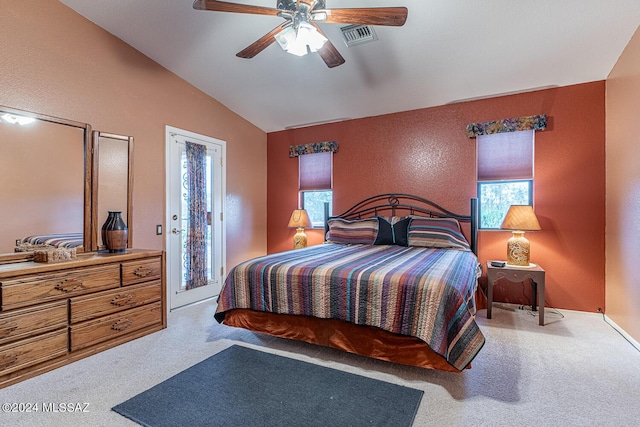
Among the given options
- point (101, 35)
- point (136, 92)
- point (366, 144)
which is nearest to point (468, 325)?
point (366, 144)

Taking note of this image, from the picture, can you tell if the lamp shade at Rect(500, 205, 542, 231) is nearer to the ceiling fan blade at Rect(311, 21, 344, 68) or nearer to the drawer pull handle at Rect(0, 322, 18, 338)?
the ceiling fan blade at Rect(311, 21, 344, 68)

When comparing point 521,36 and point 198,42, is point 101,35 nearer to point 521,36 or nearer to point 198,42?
point 198,42

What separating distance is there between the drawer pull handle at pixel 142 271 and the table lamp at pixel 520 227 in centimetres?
361

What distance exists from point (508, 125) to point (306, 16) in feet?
8.99

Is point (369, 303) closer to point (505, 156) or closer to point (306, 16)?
point (306, 16)

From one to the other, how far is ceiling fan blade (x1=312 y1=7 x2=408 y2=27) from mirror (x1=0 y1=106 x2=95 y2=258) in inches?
93.6

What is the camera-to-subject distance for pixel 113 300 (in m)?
2.62

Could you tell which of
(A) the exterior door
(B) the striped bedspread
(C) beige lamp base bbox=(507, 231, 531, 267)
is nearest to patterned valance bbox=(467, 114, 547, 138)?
(C) beige lamp base bbox=(507, 231, 531, 267)

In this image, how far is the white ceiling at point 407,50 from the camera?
2.61 meters

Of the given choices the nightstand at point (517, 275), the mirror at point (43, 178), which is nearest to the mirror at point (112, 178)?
Answer: the mirror at point (43, 178)

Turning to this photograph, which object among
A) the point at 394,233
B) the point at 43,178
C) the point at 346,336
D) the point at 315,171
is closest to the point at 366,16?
the point at 346,336

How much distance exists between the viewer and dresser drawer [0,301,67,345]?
6.61 feet

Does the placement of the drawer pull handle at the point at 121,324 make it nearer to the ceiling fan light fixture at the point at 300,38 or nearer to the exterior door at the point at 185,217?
the exterior door at the point at 185,217

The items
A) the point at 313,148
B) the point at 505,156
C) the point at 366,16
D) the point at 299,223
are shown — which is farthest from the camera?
the point at 313,148
